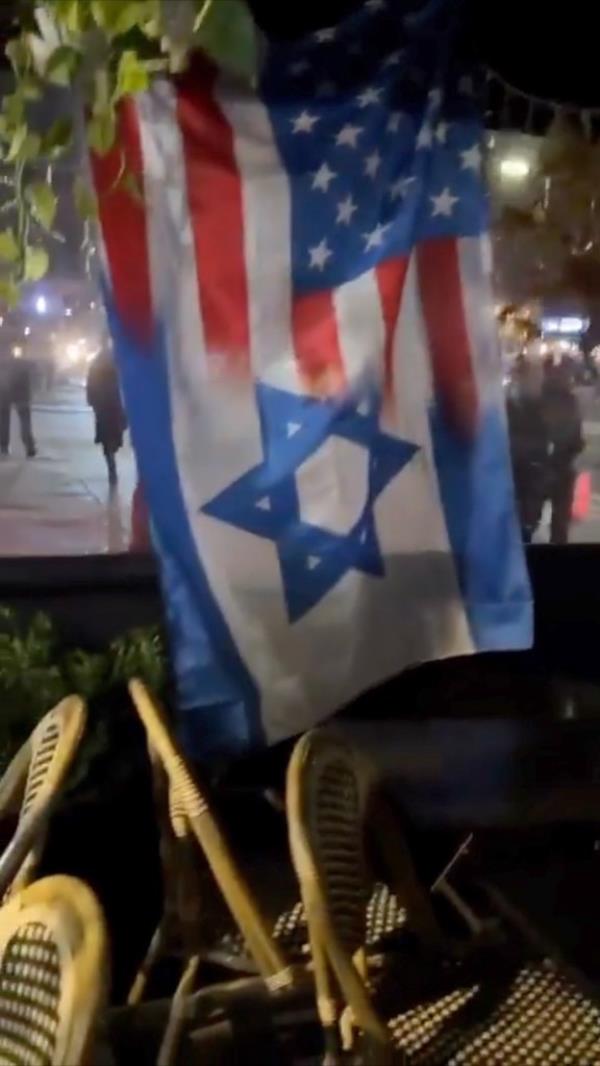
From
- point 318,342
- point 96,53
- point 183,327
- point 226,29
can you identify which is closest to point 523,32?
point 318,342

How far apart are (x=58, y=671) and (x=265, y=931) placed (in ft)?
4.63

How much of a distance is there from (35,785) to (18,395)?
4.98ft

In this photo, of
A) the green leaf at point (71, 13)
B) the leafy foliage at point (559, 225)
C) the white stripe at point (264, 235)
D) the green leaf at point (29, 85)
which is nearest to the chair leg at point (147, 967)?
the white stripe at point (264, 235)

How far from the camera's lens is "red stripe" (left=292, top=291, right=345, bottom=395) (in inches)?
140

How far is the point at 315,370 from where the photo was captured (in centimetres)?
358

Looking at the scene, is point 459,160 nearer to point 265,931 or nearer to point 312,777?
point 312,777

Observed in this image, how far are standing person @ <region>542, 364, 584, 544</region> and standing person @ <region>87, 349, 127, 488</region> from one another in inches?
50.1

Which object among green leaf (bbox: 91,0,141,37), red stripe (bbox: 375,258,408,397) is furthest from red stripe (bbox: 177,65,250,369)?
green leaf (bbox: 91,0,141,37)

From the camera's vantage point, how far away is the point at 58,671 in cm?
370

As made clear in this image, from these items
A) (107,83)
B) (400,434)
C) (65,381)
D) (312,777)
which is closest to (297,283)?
(400,434)

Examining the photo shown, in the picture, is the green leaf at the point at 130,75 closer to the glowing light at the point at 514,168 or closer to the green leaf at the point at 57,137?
the green leaf at the point at 57,137

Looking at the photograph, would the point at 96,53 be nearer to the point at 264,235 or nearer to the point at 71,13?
the point at 71,13

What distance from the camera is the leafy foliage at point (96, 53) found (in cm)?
218

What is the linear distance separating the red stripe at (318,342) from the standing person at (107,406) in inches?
24.4
